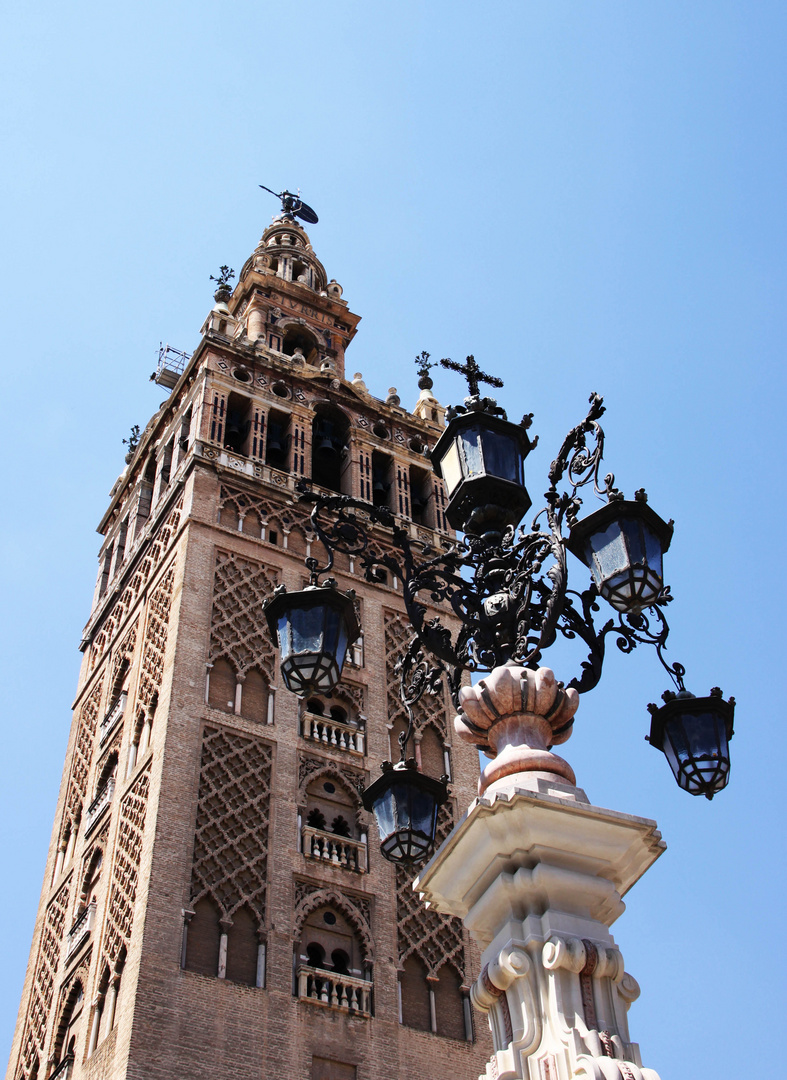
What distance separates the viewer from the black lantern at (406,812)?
5.68 m

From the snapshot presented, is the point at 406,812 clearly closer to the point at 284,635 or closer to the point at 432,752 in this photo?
the point at 284,635

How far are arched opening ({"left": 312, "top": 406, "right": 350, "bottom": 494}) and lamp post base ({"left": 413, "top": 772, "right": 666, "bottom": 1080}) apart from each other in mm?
19877

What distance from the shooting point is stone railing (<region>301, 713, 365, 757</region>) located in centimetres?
1875

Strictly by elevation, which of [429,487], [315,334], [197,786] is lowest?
[197,786]

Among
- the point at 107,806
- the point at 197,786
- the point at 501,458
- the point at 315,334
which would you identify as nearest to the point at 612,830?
the point at 501,458

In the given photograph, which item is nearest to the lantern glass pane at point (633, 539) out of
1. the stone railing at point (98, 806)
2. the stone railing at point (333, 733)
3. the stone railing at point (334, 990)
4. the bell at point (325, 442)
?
the stone railing at point (334, 990)

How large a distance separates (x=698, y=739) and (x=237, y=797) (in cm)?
1234

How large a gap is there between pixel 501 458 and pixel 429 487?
750 inches

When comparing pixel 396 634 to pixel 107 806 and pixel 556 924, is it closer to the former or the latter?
pixel 107 806

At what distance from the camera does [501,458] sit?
6.57 meters

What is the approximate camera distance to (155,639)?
787 inches

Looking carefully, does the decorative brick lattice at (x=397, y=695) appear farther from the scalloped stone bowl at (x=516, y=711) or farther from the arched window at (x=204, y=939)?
the scalloped stone bowl at (x=516, y=711)

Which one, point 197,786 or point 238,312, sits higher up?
point 238,312

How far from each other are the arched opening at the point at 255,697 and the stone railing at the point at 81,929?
3539mm
